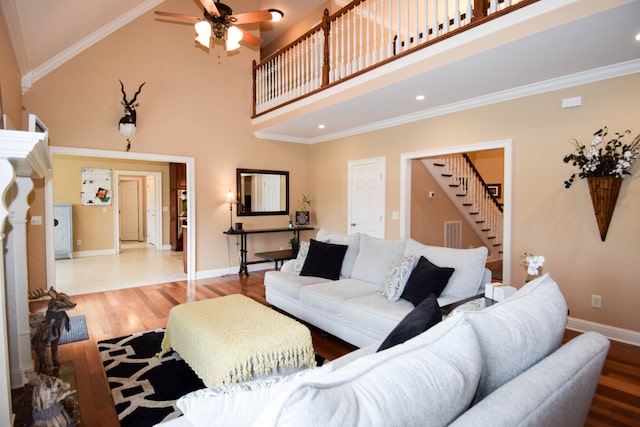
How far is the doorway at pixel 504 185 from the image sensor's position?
13.8ft

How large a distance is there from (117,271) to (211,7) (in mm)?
5247

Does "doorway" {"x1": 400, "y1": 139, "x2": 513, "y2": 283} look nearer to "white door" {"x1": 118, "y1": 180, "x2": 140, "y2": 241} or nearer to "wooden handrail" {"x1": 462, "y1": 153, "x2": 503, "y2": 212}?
"wooden handrail" {"x1": 462, "y1": 153, "x2": 503, "y2": 212}

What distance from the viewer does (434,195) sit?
20.0ft

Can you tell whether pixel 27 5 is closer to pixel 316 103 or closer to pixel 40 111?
pixel 40 111

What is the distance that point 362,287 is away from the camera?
3.47 metres

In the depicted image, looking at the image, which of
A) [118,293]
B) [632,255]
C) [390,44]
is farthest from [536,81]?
[118,293]

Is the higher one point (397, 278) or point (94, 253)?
point (397, 278)

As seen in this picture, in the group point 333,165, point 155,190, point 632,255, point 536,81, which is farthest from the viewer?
point 155,190

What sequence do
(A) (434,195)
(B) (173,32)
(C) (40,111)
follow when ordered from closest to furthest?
(C) (40,111) < (B) (173,32) < (A) (434,195)

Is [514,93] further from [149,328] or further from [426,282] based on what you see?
[149,328]

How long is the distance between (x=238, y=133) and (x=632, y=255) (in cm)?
575

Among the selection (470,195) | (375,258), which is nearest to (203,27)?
(375,258)

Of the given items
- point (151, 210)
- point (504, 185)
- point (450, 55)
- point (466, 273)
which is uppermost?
point (450, 55)

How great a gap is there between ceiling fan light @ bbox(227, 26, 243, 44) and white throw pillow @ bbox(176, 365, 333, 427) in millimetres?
3755
